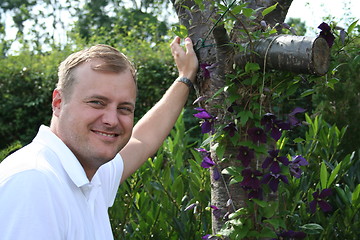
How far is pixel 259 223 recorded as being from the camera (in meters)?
2.32

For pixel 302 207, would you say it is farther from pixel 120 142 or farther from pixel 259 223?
pixel 120 142

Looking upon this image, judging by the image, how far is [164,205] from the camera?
10.7ft

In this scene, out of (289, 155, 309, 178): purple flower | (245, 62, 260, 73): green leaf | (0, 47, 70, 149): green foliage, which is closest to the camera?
(245, 62, 260, 73): green leaf

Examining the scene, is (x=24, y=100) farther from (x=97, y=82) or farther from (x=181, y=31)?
(x=97, y=82)

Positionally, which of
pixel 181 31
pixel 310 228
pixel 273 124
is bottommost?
pixel 310 228

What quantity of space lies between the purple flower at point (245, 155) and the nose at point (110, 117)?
2.15 ft

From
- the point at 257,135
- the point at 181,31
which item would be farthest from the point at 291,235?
the point at 181,31

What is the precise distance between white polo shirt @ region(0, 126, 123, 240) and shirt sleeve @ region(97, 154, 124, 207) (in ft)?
0.88

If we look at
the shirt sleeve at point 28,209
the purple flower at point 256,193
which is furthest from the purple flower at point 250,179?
the shirt sleeve at point 28,209

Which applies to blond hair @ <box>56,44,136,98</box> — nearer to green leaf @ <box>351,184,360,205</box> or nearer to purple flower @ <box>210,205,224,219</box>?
purple flower @ <box>210,205,224,219</box>

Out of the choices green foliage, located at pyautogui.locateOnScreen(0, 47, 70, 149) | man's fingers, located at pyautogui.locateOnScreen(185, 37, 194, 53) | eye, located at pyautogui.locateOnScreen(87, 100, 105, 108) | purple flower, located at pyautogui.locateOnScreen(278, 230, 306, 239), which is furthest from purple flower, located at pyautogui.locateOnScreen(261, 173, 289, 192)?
green foliage, located at pyautogui.locateOnScreen(0, 47, 70, 149)

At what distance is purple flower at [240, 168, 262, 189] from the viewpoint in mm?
2252

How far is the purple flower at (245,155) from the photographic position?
2262 mm

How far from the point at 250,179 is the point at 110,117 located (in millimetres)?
753
